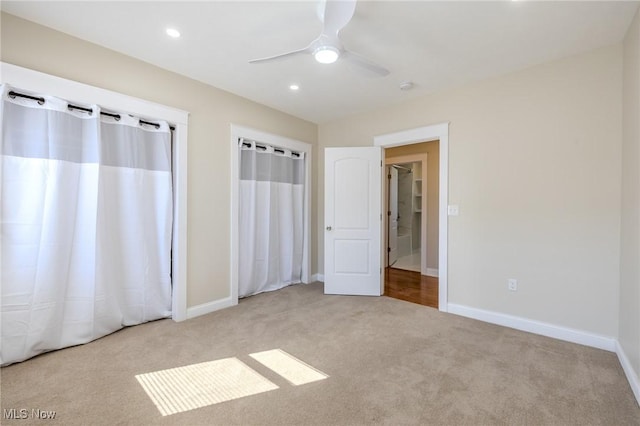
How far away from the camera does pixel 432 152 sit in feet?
16.9

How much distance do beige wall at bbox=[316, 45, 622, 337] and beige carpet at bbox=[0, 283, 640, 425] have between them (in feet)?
1.24

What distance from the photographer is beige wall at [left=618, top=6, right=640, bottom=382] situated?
1891mm

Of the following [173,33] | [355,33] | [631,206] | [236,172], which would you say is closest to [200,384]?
[236,172]

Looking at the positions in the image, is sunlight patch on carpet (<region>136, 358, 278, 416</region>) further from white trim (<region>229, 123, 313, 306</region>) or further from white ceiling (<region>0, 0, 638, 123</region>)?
white ceiling (<region>0, 0, 638, 123</region>)

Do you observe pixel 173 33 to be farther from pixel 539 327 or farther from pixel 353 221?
pixel 539 327

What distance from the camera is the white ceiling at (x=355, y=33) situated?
77.2 inches

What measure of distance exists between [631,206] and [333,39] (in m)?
2.43

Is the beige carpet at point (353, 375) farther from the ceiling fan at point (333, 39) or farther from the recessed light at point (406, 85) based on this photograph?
the recessed light at point (406, 85)

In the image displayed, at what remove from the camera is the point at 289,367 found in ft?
6.89

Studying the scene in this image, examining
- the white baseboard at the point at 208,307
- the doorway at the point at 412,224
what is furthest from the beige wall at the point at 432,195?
the white baseboard at the point at 208,307

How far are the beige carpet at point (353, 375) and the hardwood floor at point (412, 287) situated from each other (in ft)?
2.27

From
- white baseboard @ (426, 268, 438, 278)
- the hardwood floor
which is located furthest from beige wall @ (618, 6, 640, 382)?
white baseboard @ (426, 268, 438, 278)

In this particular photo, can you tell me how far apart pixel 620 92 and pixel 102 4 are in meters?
4.03

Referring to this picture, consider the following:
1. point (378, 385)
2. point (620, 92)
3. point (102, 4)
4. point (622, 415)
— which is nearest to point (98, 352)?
point (378, 385)
